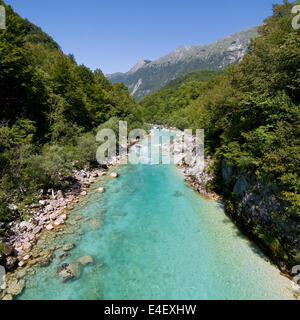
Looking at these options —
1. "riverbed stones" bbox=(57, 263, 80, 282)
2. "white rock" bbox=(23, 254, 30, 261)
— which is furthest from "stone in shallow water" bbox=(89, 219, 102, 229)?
"white rock" bbox=(23, 254, 30, 261)

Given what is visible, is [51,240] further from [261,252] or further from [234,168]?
[234,168]

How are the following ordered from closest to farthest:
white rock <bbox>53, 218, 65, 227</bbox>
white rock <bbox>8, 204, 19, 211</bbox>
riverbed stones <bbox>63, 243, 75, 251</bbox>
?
riverbed stones <bbox>63, 243, 75, 251</bbox>
white rock <bbox>8, 204, 19, 211</bbox>
white rock <bbox>53, 218, 65, 227</bbox>

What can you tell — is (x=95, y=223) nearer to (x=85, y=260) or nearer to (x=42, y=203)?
(x=85, y=260)

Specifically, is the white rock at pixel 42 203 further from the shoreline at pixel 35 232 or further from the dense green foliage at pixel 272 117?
the dense green foliage at pixel 272 117

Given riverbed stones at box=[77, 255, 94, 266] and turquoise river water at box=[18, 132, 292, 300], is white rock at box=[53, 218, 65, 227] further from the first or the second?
riverbed stones at box=[77, 255, 94, 266]

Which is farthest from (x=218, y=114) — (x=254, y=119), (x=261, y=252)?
(x=261, y=252)

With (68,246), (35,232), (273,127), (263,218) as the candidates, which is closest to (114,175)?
(35,232)
